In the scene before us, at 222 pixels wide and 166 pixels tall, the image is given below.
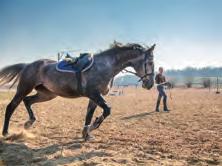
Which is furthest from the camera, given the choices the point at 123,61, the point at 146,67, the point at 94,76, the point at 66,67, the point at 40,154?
the point at 66,67

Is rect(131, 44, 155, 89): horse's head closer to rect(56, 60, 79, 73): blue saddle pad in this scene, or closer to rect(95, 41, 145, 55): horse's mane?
rect(95, 41, 145, 55): horse's mane

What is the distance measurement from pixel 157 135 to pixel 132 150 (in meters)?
2.06

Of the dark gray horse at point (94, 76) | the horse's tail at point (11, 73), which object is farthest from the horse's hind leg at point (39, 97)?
the horse's tail at point (11, 73)

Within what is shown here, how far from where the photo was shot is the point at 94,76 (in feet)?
26.2

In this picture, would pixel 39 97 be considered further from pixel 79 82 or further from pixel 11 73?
pixel 79 82

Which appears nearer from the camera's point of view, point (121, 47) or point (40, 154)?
point (40, 154)

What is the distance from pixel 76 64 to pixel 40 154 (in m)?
2.52

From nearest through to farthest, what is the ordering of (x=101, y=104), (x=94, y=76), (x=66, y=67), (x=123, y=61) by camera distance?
(x=101, y=104)
(x=94, y=76)
(x=123, y=61)
(x=66, y=67)

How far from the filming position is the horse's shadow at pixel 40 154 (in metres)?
6.17

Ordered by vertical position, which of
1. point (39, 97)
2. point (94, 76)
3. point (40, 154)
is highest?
point (94, 76)

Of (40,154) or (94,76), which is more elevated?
(94,76)

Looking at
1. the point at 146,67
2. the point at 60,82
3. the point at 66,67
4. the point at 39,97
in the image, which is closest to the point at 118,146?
the point at 146,67

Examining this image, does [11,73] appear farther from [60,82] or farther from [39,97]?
[60,82]

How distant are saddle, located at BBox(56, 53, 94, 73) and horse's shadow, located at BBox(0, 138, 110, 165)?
173 centimetres
